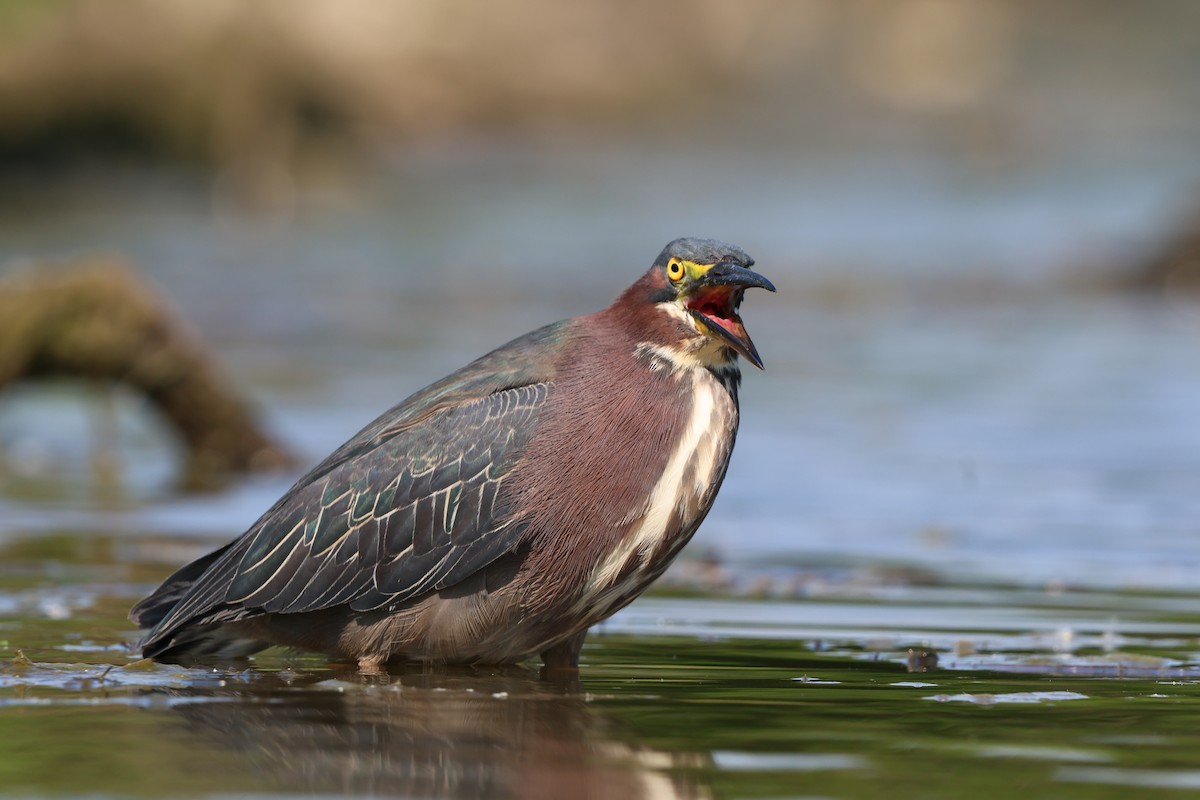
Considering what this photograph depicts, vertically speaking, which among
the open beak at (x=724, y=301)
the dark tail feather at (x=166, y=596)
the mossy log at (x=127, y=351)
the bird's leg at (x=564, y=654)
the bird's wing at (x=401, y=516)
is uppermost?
the mossy log at (x=127, y=351)

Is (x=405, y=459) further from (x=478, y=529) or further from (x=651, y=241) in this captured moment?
(x=651, y=241)

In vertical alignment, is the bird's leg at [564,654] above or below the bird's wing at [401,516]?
below

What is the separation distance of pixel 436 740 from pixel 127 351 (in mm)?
6566

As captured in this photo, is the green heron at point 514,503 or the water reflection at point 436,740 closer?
the water reflection at point 436,740

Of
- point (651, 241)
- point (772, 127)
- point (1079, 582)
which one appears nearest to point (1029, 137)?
point (772, 127)

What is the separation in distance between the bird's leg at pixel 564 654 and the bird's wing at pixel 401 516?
0.42 m

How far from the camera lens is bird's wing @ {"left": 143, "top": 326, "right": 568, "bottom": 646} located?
652 centimetres

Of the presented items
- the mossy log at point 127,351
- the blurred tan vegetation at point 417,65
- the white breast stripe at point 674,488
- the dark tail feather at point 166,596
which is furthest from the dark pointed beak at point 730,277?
the blurred tan vegetation at point 417,65

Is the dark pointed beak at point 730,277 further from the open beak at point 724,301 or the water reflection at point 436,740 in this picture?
the water reflection at point 436,740

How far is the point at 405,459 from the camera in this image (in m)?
6.70

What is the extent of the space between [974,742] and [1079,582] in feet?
12.4

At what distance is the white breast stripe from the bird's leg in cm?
32

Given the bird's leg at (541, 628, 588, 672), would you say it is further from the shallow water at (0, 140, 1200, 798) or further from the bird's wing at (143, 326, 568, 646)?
the bird's wing at (143, 326, 568, 646)

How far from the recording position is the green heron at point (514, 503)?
6.37m
